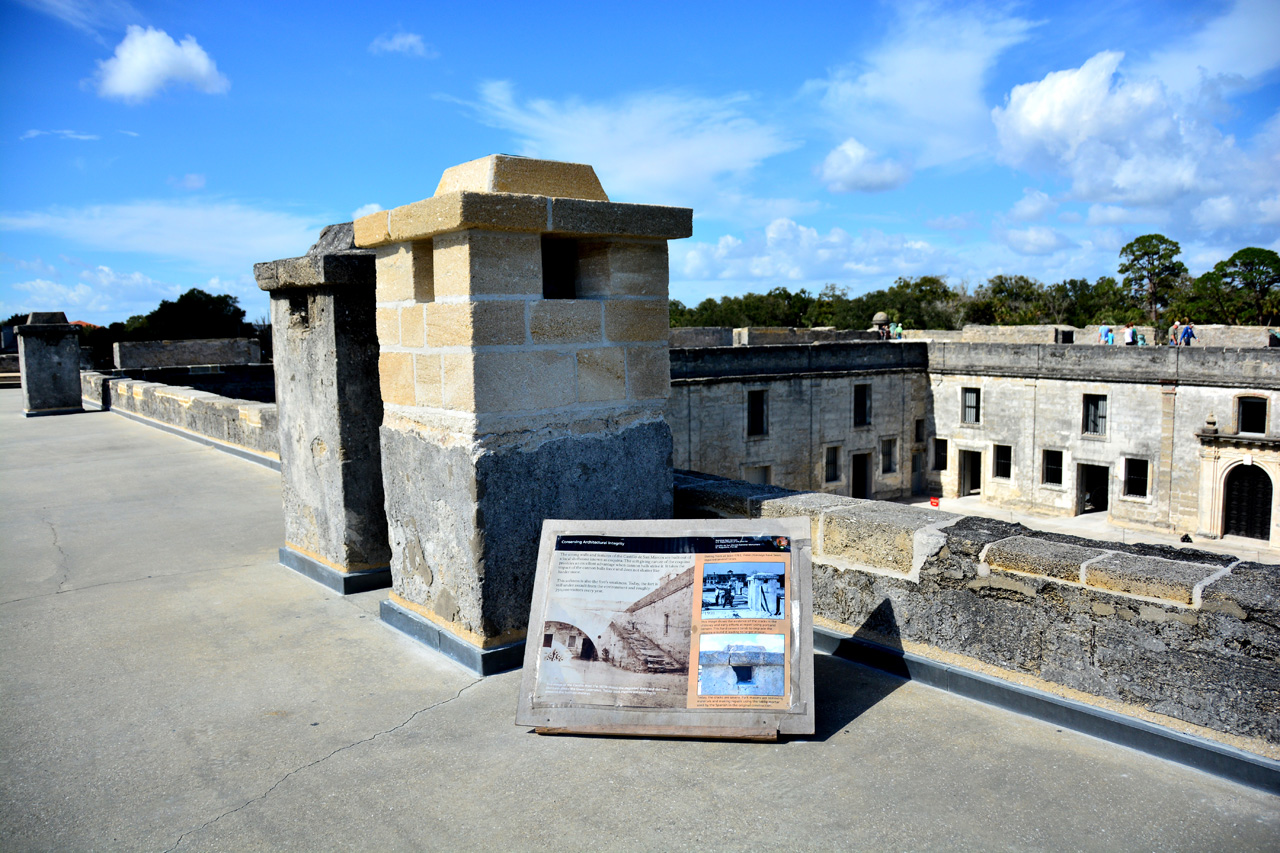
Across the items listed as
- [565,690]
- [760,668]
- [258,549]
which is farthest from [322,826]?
[258,549]

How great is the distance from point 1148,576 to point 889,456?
2910 centimetres

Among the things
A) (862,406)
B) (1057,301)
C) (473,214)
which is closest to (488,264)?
(473,214)

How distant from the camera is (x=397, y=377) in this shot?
3504 millimetres

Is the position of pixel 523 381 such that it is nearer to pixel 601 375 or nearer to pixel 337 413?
pixel 601 375

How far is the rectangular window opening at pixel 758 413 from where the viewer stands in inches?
1040

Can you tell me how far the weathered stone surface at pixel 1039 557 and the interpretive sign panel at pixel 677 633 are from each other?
61 centimetres

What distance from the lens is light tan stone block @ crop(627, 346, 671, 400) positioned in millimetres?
3461

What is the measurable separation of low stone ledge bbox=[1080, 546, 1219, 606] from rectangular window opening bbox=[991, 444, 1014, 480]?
93.1 feet

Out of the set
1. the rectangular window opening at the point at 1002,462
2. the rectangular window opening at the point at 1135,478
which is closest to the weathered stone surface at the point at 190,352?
the rectangular window opening at the point at 1002,462

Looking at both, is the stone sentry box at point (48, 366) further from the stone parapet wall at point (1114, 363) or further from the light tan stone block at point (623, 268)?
the stone parapet wall at point (1114, 363)

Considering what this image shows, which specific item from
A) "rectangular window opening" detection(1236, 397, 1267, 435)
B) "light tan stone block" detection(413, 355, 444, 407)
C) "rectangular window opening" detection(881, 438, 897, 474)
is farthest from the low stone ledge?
"rectangular window opening" detection(881, 438, 897, 474)

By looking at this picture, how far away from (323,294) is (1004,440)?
92.5 ft

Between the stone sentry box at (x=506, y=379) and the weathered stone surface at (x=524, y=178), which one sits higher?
the weathered stone surface at (x=524, y=178)

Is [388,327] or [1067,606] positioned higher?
[388,327]
